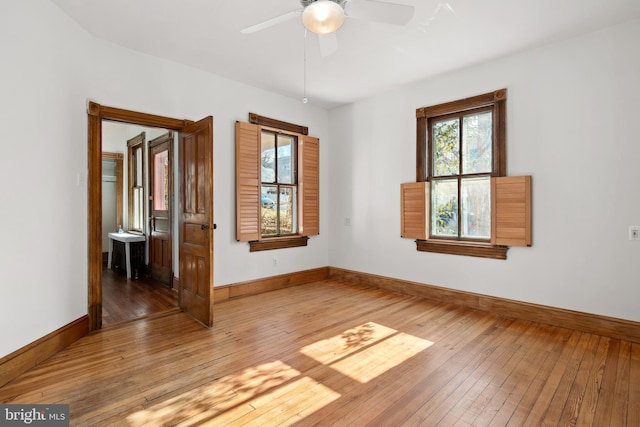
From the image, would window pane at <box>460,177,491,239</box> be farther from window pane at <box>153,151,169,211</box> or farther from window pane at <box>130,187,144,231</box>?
window pane at <box>130,187,144,231</box>

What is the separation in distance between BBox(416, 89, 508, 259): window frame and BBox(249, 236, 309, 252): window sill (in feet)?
6.01

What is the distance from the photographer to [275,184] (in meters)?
4.94

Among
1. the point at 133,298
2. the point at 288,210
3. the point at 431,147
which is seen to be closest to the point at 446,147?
the point at 431,147

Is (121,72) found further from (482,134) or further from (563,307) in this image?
(563,307)

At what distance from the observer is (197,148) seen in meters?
3.59

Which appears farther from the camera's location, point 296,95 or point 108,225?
point 108,225

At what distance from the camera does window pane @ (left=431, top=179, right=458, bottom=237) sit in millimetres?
4207

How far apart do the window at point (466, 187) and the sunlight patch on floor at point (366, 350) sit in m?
1.58

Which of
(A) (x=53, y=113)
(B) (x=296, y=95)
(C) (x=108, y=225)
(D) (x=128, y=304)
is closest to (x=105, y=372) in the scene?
(D) (x=128, y=304)

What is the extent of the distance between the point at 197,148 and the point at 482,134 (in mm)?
3375

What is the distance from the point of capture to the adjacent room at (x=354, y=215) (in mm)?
2236

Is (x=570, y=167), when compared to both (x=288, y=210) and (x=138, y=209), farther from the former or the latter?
(x=138, y=209)

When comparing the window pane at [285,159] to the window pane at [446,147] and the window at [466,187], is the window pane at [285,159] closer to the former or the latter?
the window at [466,187]

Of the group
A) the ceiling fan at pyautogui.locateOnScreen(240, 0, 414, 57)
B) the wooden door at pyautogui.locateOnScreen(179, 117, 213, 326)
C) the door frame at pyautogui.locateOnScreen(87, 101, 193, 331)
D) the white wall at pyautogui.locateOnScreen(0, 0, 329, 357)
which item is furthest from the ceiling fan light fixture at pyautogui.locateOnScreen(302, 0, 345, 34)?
the door frame at pyautogui.locateOnScreen(87, 101, 193, 331)
